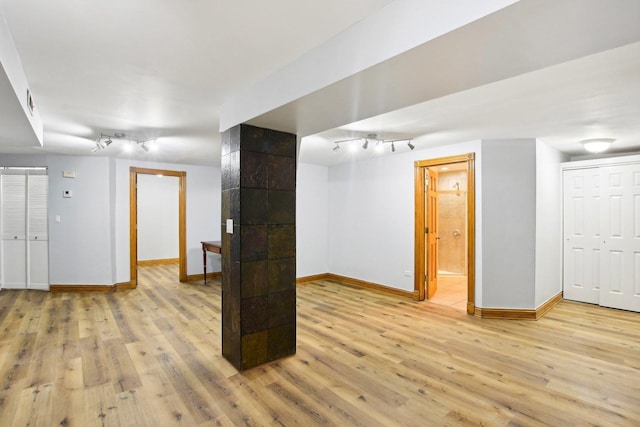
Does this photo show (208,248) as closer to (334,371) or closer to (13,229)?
(13,229)

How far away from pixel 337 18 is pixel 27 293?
6259mm

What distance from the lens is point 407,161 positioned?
4934mm

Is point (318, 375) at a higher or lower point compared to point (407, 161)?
lower

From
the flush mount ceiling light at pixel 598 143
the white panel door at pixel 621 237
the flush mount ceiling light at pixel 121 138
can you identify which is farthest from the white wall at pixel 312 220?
the white panel door at pixel 621 237

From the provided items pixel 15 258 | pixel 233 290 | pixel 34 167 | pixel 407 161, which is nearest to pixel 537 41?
pixel 233 290

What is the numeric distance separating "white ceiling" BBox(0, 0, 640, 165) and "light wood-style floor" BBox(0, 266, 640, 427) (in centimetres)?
221

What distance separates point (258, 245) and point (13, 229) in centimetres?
525

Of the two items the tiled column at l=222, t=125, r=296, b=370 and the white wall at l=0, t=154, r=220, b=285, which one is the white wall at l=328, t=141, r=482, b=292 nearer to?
the tiled column at l=222, t=125, r=296, b=370

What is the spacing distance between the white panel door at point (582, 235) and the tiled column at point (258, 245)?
4.25 metres

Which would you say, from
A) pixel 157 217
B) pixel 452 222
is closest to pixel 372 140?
pixel 452 222

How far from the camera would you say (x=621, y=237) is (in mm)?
4371

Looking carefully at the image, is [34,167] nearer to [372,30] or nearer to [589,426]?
[372,30]

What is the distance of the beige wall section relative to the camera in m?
6.81

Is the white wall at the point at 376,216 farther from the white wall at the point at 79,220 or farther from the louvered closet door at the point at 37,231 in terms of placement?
the louvered closet door at the point at 37,231
